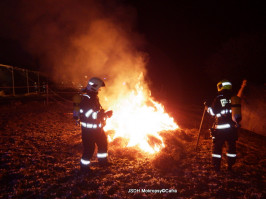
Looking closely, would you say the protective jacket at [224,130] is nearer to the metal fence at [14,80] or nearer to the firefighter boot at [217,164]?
the firefighter boot at [217,164]

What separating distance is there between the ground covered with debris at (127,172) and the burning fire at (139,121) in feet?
1.40

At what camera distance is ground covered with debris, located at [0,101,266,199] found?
3520mm

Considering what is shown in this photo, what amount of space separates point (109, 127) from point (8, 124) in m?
4.61

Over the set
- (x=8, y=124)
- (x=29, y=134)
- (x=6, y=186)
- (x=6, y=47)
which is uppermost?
(x=6, y=47)

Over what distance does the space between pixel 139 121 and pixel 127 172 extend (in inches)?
107

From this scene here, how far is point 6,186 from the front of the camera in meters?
3.60

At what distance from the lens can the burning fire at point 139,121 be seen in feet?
19.4

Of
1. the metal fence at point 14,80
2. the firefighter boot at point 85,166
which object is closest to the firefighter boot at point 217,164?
the firefighter boot at point 85,166

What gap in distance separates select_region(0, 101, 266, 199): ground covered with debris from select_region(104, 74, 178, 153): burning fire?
43cm

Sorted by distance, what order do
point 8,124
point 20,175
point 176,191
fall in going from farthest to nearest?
point 8,124 → point 20,175 → point 176,191

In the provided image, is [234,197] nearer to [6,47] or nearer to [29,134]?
[29,134]

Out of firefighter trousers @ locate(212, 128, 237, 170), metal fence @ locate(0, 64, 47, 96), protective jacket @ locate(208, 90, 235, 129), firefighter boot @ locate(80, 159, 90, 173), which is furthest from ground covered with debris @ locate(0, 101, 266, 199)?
metal fence @ locate(0, 64, 47, 96)

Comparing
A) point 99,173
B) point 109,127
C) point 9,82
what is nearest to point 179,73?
point 9,82

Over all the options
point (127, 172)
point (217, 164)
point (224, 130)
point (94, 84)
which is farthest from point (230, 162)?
point (94, 84)
